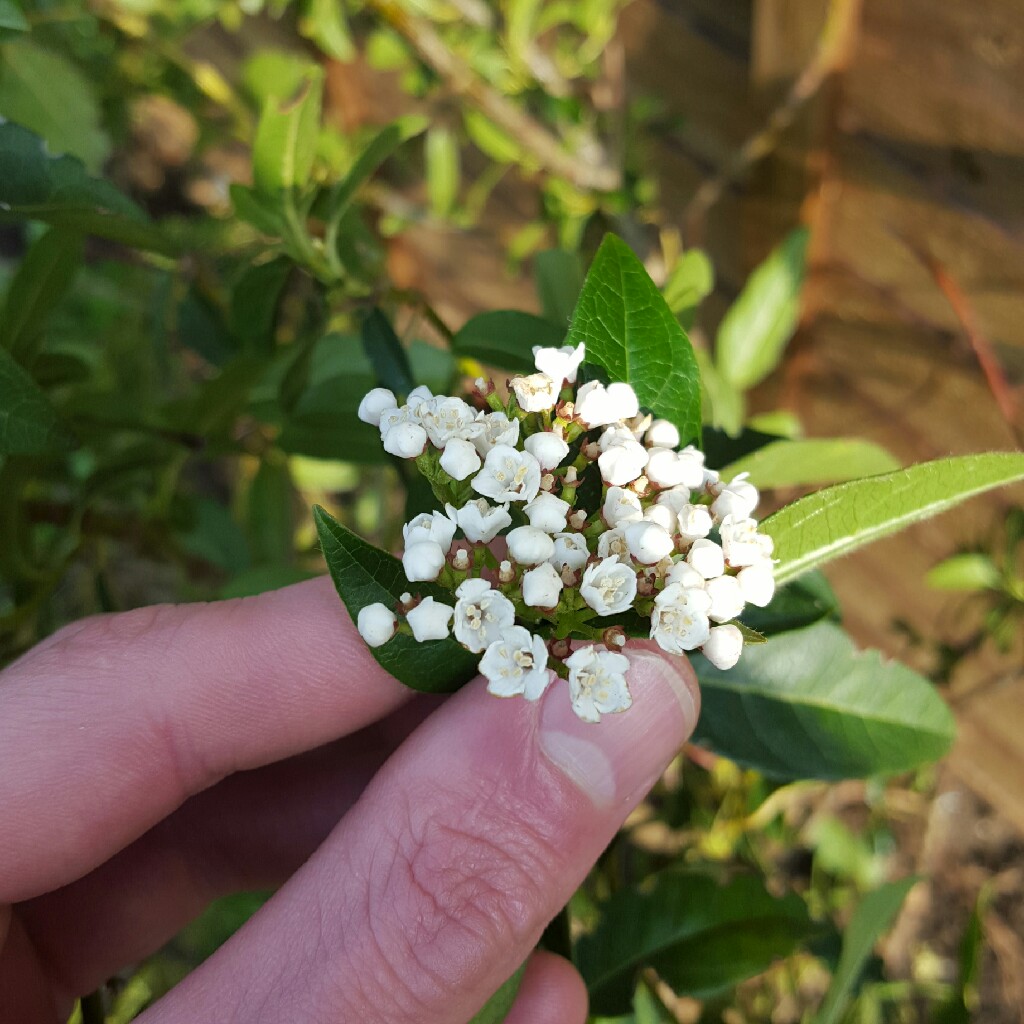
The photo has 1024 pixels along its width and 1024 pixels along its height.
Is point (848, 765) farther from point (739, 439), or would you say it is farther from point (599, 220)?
point (599, 220)

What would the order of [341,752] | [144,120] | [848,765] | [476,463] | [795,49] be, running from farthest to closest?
[144,120], [795,49], [341,752], [848,765], [476,463]

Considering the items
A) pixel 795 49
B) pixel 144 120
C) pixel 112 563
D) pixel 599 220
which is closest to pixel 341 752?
pixel 599 220

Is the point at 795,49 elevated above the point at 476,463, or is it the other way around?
the point at 795,49

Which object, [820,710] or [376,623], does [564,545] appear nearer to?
[376,623]

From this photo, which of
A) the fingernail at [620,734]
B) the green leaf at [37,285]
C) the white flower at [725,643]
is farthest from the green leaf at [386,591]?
the green leaf at [37,285]

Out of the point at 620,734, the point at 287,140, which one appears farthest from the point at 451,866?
the point at 287,140

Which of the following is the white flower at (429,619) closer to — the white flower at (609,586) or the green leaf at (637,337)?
the white flower at (609,586)
